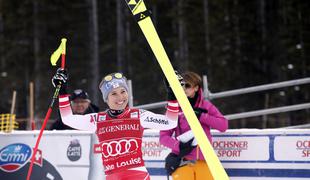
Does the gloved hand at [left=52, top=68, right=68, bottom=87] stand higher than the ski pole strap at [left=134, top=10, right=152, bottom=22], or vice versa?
the ski pole strap at [left=134, top=10, right=152, bottom=22]

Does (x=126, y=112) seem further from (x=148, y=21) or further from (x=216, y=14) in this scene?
(x=216, y=14)

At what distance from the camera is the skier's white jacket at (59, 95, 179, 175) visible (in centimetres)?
632

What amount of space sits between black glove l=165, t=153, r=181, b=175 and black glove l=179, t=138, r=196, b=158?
0.27ft

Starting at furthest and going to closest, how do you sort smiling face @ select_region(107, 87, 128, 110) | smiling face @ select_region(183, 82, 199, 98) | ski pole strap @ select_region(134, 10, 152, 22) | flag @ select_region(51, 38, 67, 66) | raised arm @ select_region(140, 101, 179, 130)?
smiling face @ select_region(183, 82, 199, 98), flag @ select_region(51, 38, 67, 66), raised arm @ select_region(140, 101, 179, 130), smiling face @ select_region(107, 87, 128, 110), ski pole strap @ select_region(134, 10, 152, 22)

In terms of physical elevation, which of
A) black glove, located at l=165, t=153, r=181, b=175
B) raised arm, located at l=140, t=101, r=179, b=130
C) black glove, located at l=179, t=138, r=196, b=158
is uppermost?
raised arm, located at l=140, t=101, r=179, b=130

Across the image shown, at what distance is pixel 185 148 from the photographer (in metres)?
7.16

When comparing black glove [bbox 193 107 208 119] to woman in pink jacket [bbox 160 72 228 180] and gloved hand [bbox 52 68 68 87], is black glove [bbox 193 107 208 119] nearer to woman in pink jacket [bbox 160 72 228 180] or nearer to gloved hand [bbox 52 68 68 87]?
woman in pink jacket [bbox 160 72 228 180]

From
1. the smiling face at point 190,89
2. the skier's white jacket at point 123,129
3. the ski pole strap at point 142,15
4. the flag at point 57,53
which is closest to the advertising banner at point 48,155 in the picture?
the flag at point 57,53

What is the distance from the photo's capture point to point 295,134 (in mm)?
7281

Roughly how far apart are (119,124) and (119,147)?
20 cm

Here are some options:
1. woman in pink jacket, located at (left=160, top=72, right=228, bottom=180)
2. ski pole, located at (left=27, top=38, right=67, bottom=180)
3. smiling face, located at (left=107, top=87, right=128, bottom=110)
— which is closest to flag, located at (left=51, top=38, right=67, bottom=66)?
ski pole, located at (left=27, top=38, right=67, bottom=180)

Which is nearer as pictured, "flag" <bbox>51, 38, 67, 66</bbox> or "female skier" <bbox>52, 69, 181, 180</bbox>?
"female skier" <bbox>52, 69, 181, 180</bbox>

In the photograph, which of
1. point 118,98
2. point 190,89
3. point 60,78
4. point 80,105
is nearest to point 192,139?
point 190,89

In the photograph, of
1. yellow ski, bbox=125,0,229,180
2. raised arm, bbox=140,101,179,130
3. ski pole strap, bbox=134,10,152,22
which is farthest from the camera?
raised arm, bbox=140,101,179,130
